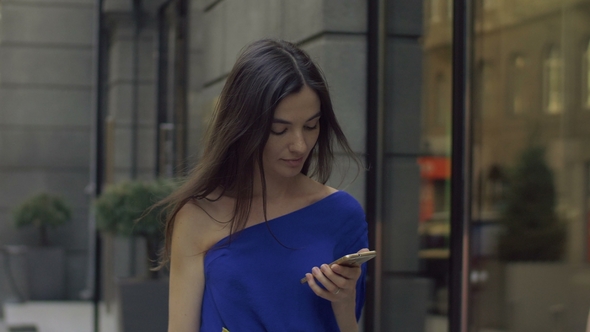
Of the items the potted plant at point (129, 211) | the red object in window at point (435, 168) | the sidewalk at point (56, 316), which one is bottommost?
the sidewalk at point (56, 316)

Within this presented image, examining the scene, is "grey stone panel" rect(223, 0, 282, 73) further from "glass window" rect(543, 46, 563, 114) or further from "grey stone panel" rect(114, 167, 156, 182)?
"grey stone panel" rect(114, 167, 156, 182)

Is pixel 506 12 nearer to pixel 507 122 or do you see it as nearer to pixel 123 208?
pixel 507 122

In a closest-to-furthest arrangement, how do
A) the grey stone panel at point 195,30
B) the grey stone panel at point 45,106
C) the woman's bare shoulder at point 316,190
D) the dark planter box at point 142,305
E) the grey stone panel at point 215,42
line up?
1. the woman's bare shoulder at point 316,190
2. the grey stone panel at point 215,42
3. the dark planter box at point 142,305
4. the grey stone panel at point 195,30
5. the grey stone panel at point 45,106

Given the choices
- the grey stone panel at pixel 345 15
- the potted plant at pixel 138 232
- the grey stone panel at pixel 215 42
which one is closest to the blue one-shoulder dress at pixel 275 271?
the grey stone panel at pixel 345 15

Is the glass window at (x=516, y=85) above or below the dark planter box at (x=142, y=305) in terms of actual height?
above

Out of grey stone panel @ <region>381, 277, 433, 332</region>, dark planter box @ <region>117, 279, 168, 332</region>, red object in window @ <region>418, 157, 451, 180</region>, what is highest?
red object in window @ <region>418, 157, 451, 180</region>

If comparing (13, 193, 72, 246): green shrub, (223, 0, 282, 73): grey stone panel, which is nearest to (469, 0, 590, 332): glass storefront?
(223, 0, 282, 73): grey stone panel

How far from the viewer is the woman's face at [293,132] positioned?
228cm

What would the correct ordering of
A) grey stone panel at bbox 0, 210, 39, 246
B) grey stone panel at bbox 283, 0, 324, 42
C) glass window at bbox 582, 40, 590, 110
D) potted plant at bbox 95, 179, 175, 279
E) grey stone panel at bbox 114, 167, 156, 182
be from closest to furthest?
glass window at bbox 582, 40, 590, 110 < grey stone panel at bbox 283, 0, 324, 42 < potted plant at bbox 95, 179, 175, 279 < grey stone panel at bbox 114, 167, 156, 182 < grey stone panel at bbox 0, 210, 39, 246

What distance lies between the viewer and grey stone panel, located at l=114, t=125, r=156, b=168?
1067cm

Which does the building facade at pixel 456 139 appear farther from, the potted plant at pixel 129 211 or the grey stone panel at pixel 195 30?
the potted plant at pixel 129 211

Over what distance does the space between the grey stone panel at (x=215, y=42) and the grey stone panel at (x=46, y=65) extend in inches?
266

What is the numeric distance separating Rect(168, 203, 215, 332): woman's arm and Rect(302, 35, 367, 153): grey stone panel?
7.58 ft

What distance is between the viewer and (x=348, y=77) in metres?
4.70
